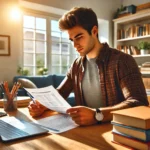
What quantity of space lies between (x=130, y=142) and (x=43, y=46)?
4.06 meters

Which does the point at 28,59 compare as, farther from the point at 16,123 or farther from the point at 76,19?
the point at 16,123

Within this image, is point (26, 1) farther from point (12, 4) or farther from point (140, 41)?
point (140, 41)

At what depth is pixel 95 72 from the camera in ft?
4.61

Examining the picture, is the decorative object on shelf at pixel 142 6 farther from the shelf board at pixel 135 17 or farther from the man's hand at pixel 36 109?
the man's hand at pixel 36 109

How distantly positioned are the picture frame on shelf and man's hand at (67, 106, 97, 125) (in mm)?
3110

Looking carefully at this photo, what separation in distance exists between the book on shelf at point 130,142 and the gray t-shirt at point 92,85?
657 mm

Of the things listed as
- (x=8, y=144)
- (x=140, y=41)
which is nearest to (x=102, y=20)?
(x=140, y=41)

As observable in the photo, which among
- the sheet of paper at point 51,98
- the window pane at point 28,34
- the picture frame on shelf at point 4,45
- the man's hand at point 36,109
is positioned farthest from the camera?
the window pane at point 28,34

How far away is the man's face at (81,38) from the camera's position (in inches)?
50.3

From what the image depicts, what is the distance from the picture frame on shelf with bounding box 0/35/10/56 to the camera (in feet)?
12.3

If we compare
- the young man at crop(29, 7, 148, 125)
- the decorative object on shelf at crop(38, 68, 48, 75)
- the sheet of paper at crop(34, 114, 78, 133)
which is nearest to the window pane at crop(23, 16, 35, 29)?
the decorative object on shelf at crop(38, 68, 48, 75)

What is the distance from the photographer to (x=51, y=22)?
4.64 metres

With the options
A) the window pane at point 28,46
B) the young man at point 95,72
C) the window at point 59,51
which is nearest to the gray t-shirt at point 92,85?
the young man at point 95,72

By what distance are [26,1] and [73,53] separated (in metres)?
1.61
